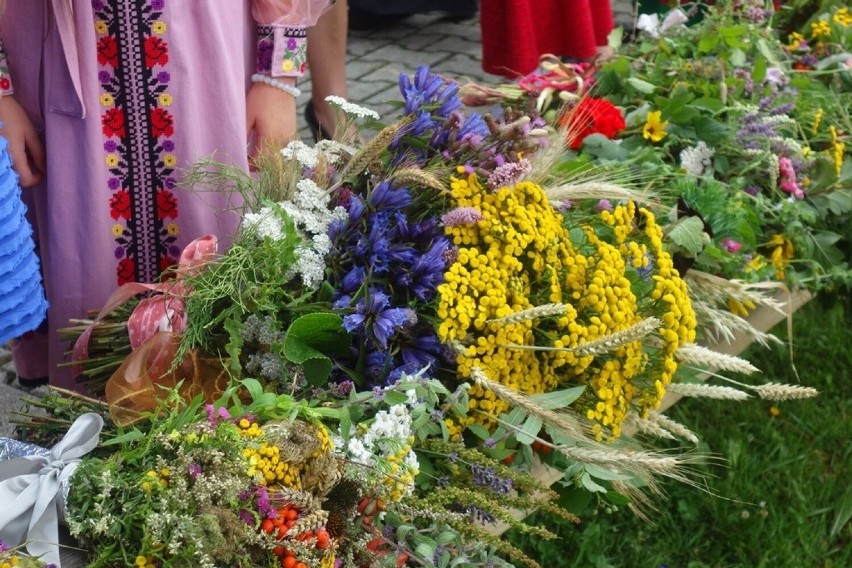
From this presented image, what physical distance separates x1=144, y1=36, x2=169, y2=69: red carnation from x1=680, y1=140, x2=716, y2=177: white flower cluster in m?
1.20

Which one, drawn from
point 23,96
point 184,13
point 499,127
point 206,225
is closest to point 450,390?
point 499,127

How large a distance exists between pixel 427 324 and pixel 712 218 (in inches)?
34.2

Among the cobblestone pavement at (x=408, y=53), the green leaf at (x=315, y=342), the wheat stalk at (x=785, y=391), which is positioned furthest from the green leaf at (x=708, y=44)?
the cobblestone pavement at (x=408, y=53)

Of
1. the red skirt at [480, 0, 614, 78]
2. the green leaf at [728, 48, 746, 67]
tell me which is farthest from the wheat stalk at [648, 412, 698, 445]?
the red skirt at [480, 0, 614, 78]

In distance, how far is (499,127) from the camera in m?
1.71

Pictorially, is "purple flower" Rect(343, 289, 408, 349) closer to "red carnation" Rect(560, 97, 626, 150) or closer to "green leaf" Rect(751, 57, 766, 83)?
"red carnation" Rect(560, 97, 626, 150)

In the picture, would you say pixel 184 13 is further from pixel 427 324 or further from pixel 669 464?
pixel 669 464

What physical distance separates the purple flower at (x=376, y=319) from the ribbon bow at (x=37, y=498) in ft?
1.35

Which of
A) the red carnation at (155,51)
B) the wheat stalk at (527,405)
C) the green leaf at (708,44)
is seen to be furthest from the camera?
the green leaf at (708,44)

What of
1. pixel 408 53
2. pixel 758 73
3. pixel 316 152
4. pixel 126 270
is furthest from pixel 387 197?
pixel 408 53

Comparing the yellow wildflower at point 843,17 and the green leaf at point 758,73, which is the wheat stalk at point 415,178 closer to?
the green leaf at point 758,73

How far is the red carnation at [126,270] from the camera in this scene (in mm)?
1910

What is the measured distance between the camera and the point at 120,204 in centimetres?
186

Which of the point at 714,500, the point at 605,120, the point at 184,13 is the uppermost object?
the point at 184,13
